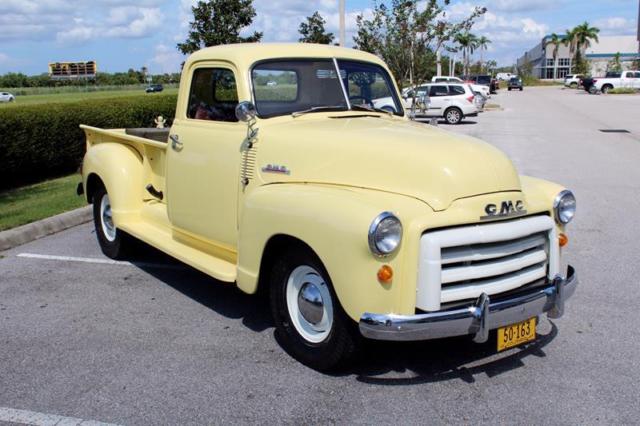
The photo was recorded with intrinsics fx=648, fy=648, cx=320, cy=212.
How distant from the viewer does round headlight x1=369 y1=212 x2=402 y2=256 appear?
3443 mm

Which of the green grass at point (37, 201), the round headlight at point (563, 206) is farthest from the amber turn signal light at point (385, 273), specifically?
the green grass at point (37, 201)

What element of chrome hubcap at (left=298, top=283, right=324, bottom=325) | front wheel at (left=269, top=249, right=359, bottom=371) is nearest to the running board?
front wheel at (left=269, top=249, right=359, bottom=371)

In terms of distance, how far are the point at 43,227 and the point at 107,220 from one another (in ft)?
5.22

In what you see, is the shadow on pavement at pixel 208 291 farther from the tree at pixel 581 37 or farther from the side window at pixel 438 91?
the tree at pixel 581 37

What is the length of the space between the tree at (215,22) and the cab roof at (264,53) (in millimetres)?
15402

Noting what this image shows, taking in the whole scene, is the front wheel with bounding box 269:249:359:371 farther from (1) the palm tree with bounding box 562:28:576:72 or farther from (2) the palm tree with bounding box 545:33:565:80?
(2) the palm tree with bounding box 545:33:565:80

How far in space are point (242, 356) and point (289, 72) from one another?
7.15 ft

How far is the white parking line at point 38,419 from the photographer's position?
11.6 feet

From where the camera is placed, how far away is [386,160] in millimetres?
3963

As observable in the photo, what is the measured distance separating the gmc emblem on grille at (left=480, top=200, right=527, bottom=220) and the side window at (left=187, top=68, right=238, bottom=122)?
2163 millimetres

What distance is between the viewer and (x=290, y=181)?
4.32 metres

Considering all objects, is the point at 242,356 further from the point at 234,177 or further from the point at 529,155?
the point at 529,155

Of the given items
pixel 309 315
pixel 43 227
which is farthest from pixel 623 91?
pixel 309 315

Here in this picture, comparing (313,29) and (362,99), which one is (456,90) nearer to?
(313,29)
